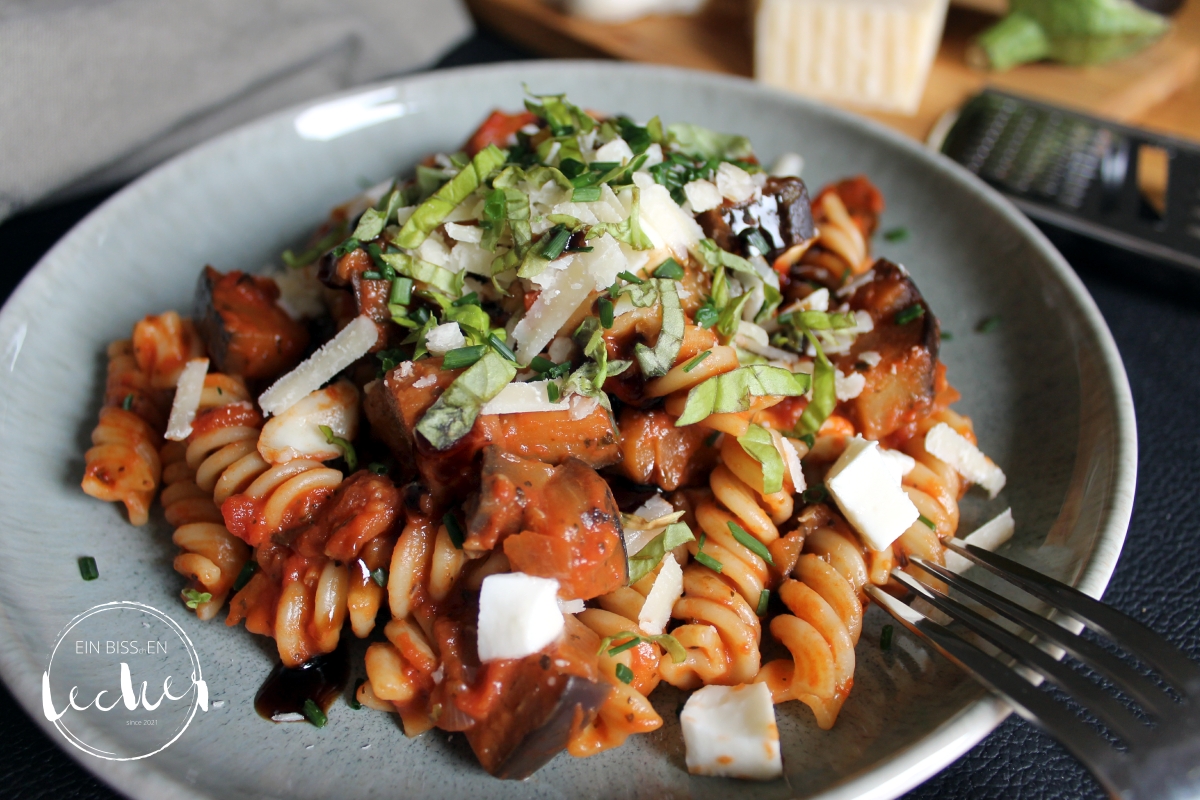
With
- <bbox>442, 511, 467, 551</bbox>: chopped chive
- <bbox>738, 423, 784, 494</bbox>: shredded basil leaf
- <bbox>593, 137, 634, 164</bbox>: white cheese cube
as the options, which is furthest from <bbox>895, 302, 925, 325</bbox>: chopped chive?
<bbox>442, 511, 467, 551</bbox>: chopped chive

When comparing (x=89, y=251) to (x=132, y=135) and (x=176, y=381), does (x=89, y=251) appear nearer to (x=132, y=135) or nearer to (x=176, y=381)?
(x=176, y=381)

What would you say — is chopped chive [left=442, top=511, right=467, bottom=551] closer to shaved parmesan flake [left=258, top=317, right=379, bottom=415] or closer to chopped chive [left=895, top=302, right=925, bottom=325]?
shaved parmesan flake [left=258, top=317, right=379, bottom=415]

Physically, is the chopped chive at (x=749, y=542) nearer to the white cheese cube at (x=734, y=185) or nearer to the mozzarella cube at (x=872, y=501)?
the mozzarella cube at (x=872, y=501)

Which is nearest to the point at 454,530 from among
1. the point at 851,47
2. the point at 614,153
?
the point at 614,153

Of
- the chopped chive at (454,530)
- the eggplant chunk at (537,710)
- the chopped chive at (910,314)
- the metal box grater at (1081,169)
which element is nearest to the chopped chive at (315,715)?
the eggplant chunk at (537,710)

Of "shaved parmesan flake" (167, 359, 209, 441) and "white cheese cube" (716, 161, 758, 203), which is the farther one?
"white cheese cube" (716, 161, 758, 203)

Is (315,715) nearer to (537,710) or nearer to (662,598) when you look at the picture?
(537,710)
